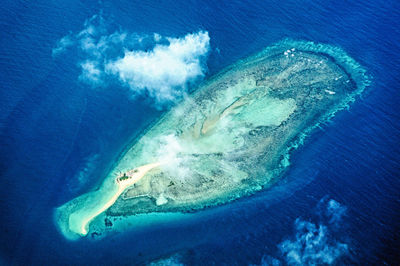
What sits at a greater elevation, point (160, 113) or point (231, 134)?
point (160, 113)

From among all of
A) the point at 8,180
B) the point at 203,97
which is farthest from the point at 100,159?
the point at 203,97

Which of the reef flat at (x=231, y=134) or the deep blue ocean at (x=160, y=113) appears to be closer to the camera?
the deep blue ocean at (x=160, y=113)

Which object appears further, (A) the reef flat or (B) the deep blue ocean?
(A) the reef flat

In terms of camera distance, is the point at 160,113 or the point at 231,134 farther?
the point at 160,113
